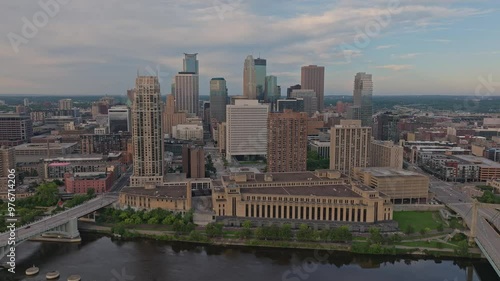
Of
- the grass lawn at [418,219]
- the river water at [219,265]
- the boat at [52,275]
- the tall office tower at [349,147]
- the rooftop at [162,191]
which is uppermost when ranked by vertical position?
the tall office tower at [349,147]

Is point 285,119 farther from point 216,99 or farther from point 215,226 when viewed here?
point 216,99

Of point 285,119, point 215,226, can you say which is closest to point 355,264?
point 215,226

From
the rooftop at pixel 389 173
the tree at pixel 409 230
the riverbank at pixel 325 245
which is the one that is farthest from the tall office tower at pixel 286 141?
the riverbank at pixel 325 245

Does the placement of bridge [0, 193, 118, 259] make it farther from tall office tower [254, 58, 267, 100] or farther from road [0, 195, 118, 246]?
tall office tower [254, 58, 267, 100]

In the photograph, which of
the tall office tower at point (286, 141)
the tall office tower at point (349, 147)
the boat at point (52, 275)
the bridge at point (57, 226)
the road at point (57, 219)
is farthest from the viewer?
the tall office tower at point (286, 141)

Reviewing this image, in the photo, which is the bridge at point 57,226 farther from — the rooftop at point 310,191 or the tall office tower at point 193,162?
the rooftop at point 310,191

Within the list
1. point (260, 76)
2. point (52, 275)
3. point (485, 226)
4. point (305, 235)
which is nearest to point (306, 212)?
point (305, 235)

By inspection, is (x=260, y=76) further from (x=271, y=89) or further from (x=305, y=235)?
(x=305, y=235)

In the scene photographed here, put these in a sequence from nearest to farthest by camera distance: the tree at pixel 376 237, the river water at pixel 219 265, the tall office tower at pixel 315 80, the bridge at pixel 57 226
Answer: the river water at pixel 219 265 → the bridge at pixel 57 226 → the tree at pixel 376 237 → the tall office tower at pixel 315 80
